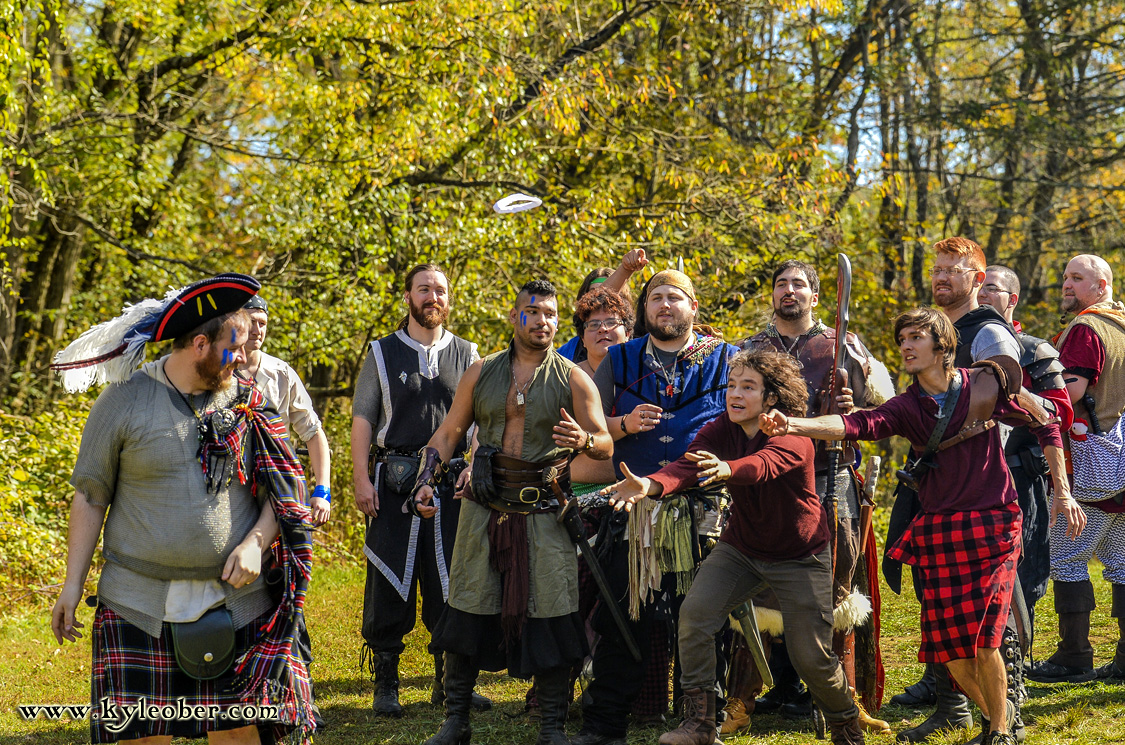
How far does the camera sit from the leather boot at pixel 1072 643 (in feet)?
18.4

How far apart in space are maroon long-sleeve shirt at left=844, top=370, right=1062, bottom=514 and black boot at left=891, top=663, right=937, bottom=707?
1.34 metres

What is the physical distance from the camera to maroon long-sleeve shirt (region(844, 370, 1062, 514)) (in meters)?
4.27

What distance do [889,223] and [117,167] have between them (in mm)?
9376

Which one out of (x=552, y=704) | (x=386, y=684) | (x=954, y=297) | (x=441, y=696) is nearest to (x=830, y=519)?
(x=954, y=297)

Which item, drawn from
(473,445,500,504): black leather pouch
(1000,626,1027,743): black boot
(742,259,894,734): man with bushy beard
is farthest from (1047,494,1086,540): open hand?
(473,445,500,504): black leather pouch

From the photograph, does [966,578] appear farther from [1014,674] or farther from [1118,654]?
[1118,654]

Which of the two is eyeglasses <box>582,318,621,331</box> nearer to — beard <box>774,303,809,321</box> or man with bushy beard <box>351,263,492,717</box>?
man with bushy beard <box>351,263,492,717</box>

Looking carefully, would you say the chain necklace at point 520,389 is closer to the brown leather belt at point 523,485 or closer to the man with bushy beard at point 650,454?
the brown leather belt at point 523,485

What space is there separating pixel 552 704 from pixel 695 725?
610 millimetres

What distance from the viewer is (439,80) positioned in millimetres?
10734

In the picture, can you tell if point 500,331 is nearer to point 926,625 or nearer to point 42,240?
point 42,240

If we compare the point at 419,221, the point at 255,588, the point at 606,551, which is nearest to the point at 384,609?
the point at 606,551
